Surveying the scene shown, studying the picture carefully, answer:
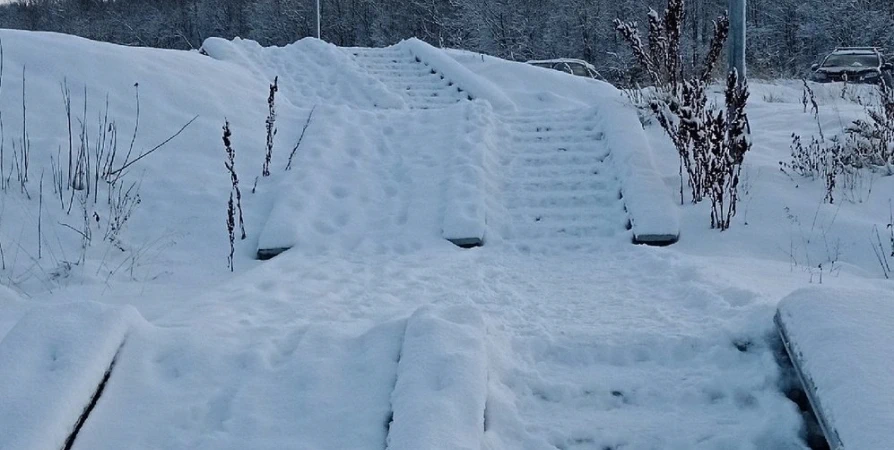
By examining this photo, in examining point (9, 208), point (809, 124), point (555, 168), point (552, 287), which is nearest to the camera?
point (552, 287)

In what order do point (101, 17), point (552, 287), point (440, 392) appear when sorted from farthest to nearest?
point (101, 17) → point (552, 287) → point (440, 392)

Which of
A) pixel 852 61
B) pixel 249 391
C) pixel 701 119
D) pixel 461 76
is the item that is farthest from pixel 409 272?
pixel 852 61

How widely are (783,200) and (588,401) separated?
3.44 metres

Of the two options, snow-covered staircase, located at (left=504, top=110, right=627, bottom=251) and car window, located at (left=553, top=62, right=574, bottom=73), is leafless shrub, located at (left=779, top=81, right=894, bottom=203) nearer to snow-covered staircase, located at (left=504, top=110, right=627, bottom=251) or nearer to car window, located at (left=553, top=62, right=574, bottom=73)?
snow-covered staircase, located at (left=504, top=110, right=627, bottom=251)

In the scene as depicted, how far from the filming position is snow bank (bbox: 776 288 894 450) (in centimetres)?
208

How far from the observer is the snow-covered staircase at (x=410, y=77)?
9.94 m

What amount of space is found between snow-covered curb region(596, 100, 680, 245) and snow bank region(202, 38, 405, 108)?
342 centimetres

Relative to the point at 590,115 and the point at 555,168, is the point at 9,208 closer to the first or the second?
the point at 555,168

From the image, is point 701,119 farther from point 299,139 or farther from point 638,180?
point 299,139

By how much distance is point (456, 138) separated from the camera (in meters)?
7.07

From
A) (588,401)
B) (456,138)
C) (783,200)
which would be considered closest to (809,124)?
(783,200)

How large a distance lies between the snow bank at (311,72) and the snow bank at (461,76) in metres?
0.94

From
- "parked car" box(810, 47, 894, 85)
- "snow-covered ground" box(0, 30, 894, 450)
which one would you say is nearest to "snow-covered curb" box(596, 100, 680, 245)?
"snow-covered ground" box(0, 30, 894, 450)

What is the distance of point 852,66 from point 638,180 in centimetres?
1234
